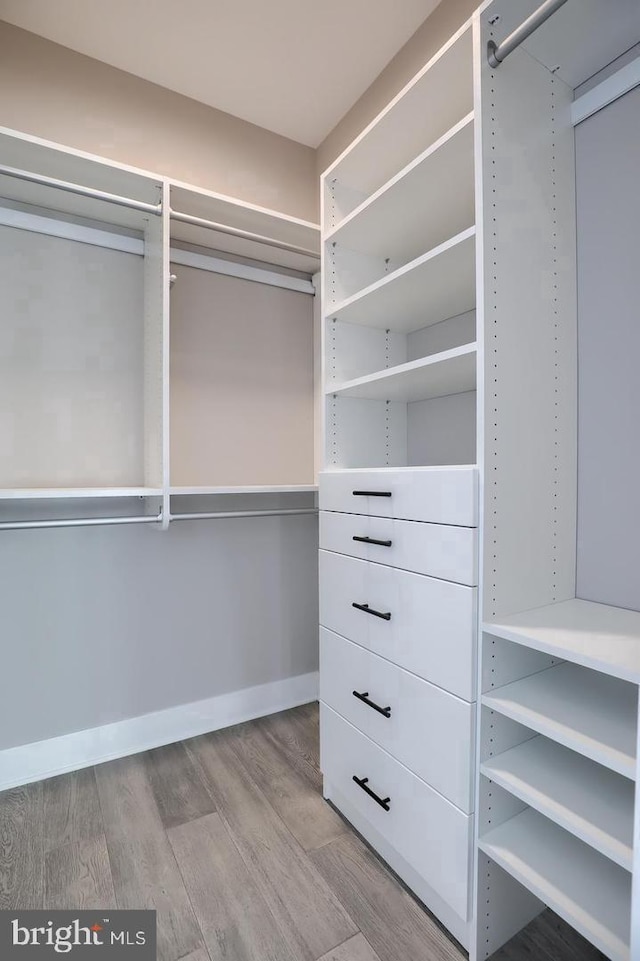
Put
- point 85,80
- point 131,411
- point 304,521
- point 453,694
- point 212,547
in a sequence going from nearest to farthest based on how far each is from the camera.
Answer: point 453,694
point 85,80
point 131,411
point 212,547
point 304,521

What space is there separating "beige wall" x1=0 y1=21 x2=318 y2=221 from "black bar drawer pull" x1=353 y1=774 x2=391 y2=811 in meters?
2.35

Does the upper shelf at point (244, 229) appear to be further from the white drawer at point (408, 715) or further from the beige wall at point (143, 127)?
the white drawer at point (408, 715)

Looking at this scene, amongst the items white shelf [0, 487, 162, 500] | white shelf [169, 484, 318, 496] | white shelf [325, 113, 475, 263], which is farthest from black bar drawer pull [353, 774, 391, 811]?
white shelf [325, 113, 475, 263]

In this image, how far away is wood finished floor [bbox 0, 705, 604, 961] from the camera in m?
1.13

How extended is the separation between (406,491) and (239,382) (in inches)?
47.8

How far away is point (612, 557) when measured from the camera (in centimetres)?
119

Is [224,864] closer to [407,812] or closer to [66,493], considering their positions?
[407,812]

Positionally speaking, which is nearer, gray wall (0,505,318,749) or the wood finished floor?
the wood finished floor

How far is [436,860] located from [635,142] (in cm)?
182

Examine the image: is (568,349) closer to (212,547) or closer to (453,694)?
(453,694)

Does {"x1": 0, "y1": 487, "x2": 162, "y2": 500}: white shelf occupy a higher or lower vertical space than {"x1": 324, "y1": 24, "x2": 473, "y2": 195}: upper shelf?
lower

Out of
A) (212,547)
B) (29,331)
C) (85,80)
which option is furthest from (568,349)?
(85,80)

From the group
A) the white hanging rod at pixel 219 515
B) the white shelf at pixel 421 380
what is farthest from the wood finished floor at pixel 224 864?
the white shelf at pixel 421 380

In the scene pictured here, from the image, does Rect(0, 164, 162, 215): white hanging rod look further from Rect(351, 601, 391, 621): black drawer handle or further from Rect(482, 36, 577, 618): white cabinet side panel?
Rect(351, 601, 391, 621): black drawer handle
